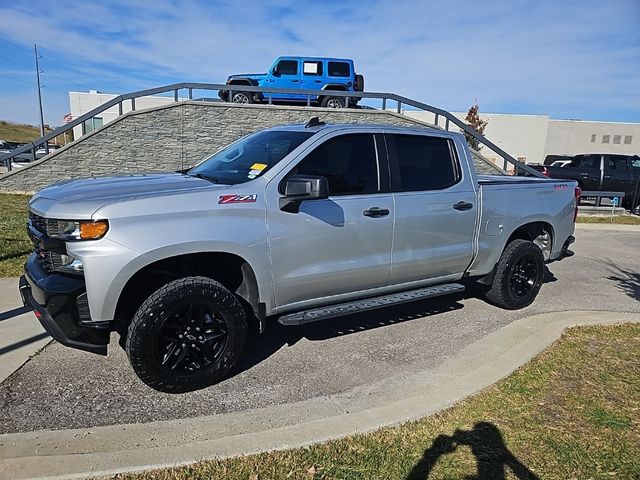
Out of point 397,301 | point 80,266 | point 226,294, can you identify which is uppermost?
point 80,266

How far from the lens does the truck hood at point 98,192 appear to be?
3.06 metres

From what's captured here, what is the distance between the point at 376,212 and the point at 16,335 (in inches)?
135

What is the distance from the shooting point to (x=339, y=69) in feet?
56.1

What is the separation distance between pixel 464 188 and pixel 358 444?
291 centimetres

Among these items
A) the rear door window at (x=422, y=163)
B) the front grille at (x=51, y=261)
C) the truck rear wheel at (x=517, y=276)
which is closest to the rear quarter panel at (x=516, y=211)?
the truck rear wheel at (x=517, y=276)

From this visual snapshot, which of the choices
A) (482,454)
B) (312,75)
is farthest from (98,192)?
(312,75)

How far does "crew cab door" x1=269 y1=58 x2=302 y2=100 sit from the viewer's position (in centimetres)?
1694

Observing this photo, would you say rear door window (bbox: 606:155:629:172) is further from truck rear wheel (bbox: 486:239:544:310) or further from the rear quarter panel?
truck rear wheel (bbox: 486:239:544:310)

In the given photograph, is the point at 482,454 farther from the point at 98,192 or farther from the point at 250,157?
the point at 98,192

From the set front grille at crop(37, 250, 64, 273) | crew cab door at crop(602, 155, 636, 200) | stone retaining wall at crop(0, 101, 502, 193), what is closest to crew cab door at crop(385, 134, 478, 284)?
front grille at crop(37, 250, 64, 273)

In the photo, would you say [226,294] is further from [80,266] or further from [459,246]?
[459,246]

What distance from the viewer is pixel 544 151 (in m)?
41.1

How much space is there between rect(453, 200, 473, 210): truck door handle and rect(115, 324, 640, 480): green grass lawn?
5.52 feet

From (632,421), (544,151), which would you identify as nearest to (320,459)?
(632,421)
